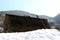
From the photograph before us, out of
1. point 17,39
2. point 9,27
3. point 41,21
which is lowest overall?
point 41,21

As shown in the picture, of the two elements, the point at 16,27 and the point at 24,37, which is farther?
the point at 16,27

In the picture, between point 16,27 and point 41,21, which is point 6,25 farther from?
point 41,21

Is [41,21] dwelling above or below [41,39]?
below

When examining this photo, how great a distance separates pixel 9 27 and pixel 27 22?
4.14 ft

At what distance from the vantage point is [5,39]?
3443 mm

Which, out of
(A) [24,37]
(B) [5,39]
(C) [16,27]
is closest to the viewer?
(B) [5,39]

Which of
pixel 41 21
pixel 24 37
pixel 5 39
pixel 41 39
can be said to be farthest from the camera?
pixel 41 21

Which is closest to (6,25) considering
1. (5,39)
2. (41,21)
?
(5,39)

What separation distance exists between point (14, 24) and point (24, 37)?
1501 millimetres

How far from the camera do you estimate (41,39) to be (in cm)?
437

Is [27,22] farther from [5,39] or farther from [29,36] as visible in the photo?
[5,39]

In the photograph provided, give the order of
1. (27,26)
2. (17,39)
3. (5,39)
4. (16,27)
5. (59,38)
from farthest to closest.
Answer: (27,26), (16,27), (59,38), (17,39), (5,39)


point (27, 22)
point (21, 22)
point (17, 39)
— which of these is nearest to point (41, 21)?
point (27, 22)

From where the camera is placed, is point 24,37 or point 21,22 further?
point 21,22
